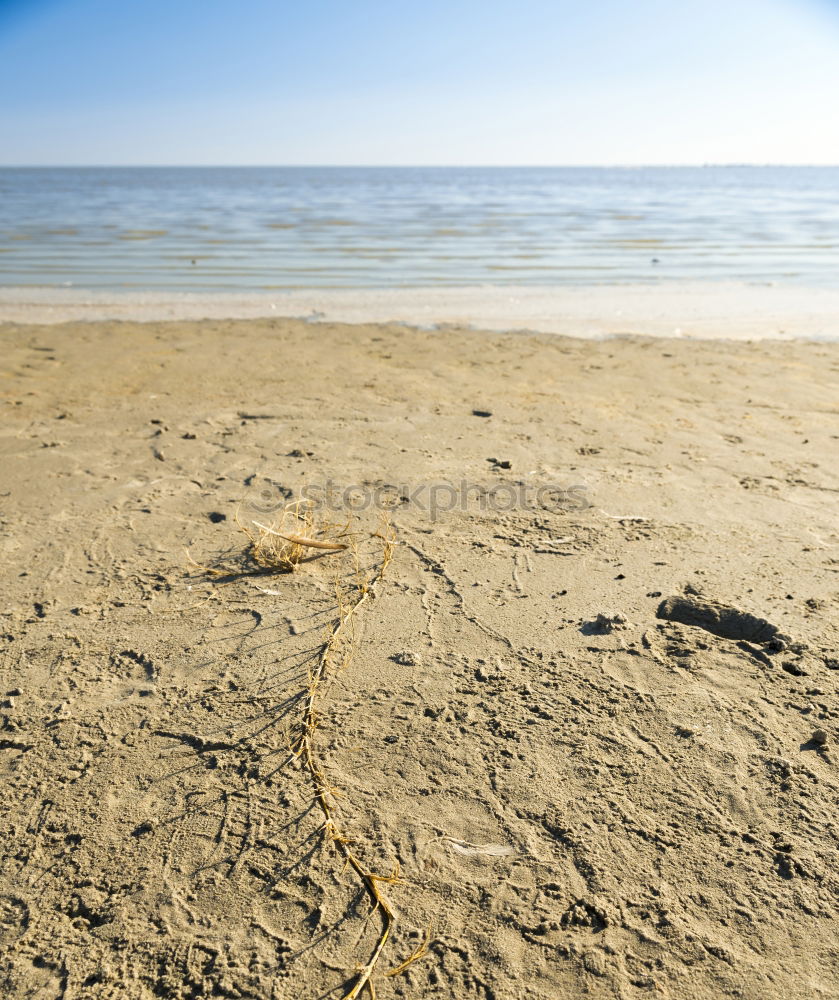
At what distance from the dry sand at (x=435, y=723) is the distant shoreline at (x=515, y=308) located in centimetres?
423

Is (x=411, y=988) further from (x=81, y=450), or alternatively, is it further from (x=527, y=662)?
(x=81, y=450)

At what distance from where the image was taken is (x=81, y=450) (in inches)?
181

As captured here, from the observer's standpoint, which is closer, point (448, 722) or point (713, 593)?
point (448, 722)

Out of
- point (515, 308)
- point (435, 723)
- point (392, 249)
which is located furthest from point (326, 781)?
point (392, 249)

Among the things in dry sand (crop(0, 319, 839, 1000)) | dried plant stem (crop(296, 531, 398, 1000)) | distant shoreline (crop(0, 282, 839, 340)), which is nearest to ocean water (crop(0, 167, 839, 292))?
distant shoreline (crop(0, 282, 839, 340))

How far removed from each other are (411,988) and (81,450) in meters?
3.79

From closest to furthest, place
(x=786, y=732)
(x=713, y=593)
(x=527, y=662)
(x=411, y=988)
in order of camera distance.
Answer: (x=411, y=988), (x=786, y=732), (x=527, y=662), (x=713, y=593)

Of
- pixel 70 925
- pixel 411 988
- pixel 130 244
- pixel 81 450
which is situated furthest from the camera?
pixel 130 244

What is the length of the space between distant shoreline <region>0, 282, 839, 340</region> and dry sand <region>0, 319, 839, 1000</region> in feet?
13.9

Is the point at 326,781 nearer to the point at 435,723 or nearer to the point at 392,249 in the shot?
the point at 435,723

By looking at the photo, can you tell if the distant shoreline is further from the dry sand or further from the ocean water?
the dry sand

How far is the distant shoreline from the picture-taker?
8.81 meters

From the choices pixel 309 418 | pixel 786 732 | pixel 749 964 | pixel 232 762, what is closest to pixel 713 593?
pixel 786 732

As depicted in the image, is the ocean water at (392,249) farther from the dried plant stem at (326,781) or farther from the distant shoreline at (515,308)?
the dried plant stem at (326,781)
